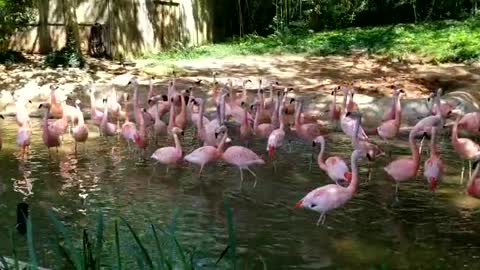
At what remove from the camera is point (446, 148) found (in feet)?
30.3

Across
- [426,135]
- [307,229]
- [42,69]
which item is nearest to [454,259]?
[307,229]

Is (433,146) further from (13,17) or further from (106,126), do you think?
(13,17)

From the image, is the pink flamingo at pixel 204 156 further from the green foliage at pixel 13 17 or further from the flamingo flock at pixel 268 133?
the green foliage at pixel 13 17

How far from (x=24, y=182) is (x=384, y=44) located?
1342cm

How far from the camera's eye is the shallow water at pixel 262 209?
16.3 feet

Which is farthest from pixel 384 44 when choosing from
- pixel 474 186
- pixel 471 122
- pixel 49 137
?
pixel 474 186

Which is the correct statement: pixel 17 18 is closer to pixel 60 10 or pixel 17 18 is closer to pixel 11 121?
pixel 60 10

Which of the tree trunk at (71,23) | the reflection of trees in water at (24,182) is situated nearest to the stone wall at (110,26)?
the tree trunk at (71,23)

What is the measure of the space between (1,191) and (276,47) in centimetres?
1430

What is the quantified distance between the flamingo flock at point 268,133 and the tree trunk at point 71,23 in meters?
5.20

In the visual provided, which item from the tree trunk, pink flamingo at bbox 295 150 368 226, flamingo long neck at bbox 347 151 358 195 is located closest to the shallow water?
pink flamingo at bbox 295 150 368 226

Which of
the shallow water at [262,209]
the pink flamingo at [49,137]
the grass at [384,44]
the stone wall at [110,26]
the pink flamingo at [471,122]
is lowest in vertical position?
the shallow water at [262,209]

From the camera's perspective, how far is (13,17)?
16172 millimetres

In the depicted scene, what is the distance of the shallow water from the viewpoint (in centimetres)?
495
